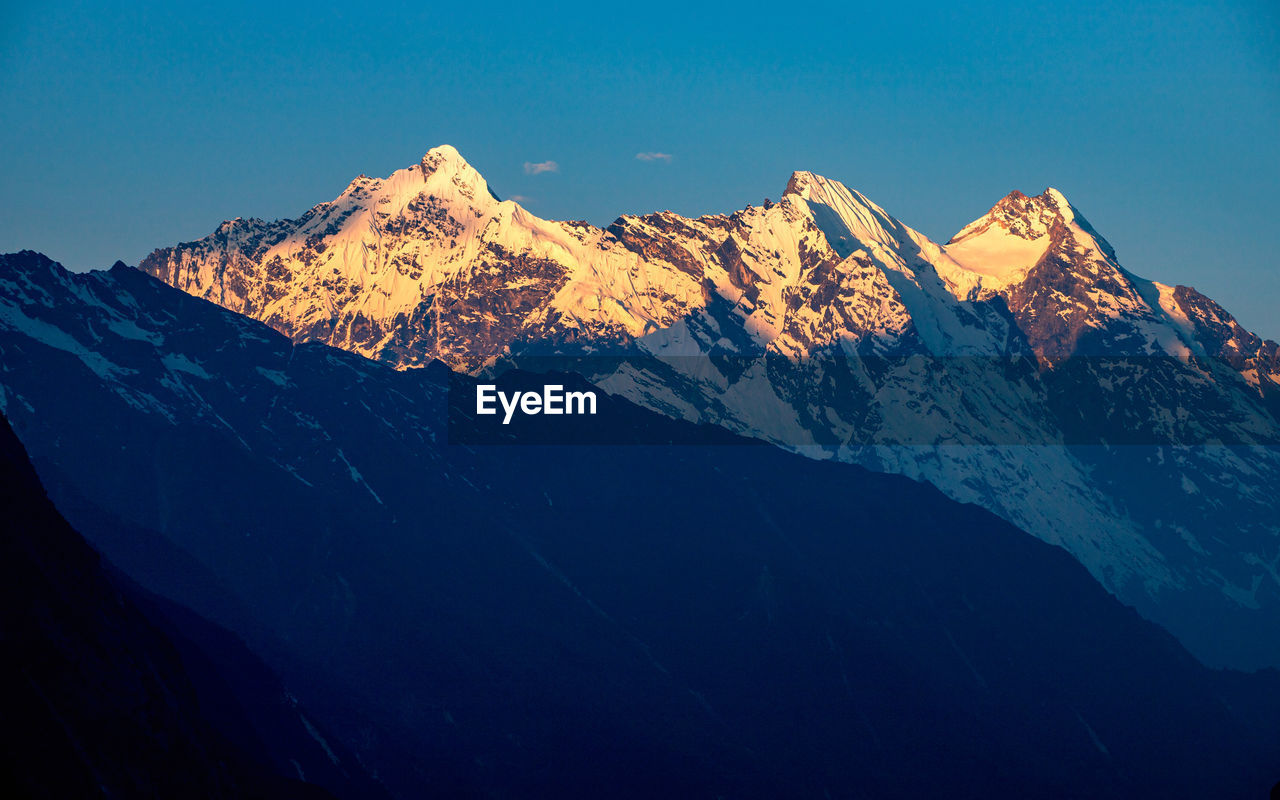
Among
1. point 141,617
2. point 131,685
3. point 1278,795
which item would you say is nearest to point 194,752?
point 131,685

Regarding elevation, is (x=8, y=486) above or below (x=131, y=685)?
above

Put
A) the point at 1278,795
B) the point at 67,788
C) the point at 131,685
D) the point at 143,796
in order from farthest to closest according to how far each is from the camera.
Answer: the point at 131,685
the point at 143,796
the point at 67,788
the point at 1278,795

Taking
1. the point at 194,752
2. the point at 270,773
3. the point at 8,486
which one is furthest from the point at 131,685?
the point at 270,773

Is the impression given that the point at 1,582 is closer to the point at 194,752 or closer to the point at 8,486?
the point at 8,486

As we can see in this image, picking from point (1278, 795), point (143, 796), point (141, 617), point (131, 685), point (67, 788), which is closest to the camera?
point (1278, 795)

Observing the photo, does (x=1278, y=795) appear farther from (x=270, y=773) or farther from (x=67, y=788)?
(x=270, y=773)

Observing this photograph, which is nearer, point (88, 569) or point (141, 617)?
point (88, 569)
